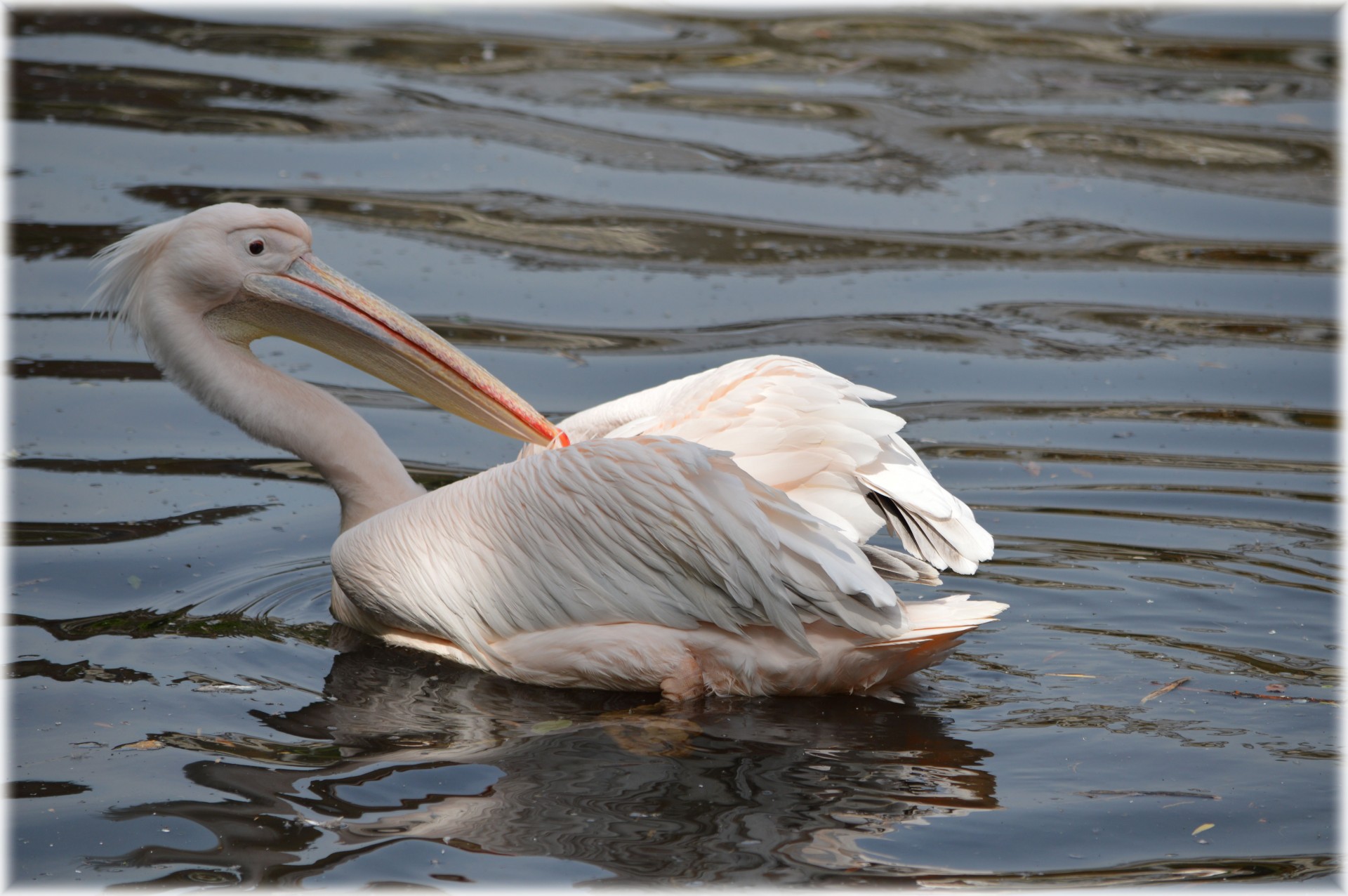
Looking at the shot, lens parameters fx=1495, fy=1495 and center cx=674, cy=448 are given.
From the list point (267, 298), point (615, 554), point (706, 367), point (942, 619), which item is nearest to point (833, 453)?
point (942, 619)

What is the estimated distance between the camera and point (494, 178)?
25.2ft

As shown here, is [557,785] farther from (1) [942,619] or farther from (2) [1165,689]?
(2) [1165,689]

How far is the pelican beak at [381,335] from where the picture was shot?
404 cm

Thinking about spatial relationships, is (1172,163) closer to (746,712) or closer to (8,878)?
(746,712)

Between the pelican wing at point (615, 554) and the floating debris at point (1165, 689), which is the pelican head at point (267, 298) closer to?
the pelican wing at point (615, 554)

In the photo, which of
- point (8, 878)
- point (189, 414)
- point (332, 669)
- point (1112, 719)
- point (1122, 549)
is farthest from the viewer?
point (189, 414)

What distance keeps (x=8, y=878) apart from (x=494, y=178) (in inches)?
209

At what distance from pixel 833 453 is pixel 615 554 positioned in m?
0.58

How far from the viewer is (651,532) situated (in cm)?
347

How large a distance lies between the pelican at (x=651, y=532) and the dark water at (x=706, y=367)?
5.6 inches

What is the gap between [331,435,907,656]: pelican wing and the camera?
11.2 ft

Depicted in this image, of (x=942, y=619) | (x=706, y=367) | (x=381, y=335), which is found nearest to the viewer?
(x=942, y=619)

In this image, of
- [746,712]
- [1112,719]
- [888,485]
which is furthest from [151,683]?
[1112,719]

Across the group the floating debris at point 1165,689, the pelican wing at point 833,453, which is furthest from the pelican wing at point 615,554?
the floating debris at point 1165,689
